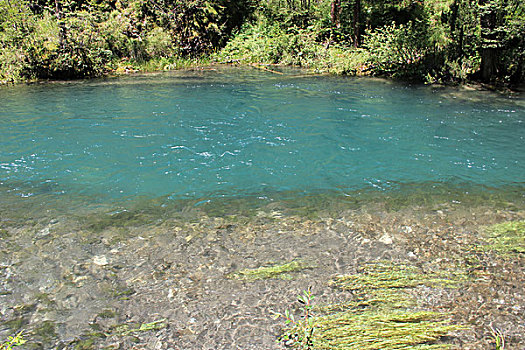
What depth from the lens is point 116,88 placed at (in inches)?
609

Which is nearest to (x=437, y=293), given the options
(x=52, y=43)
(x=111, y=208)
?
(x=111, y=208)

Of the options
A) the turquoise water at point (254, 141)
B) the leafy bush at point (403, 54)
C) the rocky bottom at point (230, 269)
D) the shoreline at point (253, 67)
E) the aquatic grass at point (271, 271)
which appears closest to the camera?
the rocky bottom at point (230, 269)

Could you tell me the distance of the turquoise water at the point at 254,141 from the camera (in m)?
7.07

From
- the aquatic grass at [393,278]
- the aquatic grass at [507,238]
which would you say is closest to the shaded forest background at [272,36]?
the aquatic grass at [507,238]

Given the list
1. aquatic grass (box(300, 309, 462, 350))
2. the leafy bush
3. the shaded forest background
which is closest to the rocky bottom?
aquatic grass (box(300, 309, 462, 350))

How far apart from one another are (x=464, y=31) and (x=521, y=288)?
13152 mm

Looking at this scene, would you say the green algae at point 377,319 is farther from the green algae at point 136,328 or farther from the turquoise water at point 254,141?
the turquoise water at point 254,141

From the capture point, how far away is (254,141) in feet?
30.0

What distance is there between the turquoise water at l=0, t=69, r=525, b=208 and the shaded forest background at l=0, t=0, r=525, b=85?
2.13m

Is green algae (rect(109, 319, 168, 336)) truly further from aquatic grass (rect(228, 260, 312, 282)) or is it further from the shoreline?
the shoreline

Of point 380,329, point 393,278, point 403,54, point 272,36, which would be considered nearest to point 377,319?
point 380,329

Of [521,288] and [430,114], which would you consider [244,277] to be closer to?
[521,288]

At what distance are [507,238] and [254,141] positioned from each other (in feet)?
18.4

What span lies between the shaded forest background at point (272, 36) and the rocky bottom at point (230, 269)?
10256 mm
